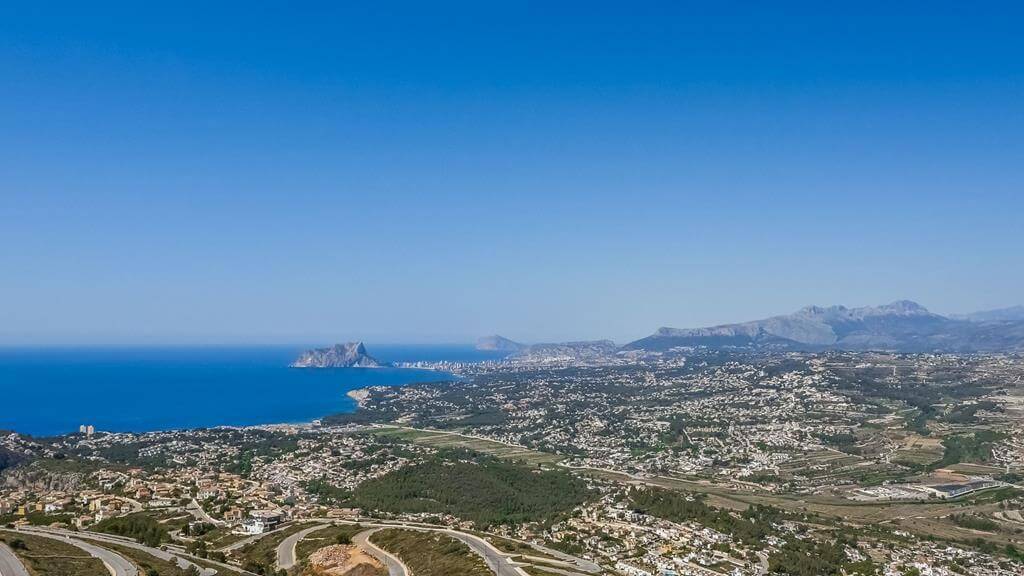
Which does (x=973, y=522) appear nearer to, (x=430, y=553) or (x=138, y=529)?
(x=430, y=553)

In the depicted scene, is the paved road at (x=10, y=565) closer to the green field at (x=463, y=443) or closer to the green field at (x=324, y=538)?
the green field at (x=324, y=538)

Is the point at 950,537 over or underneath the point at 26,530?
underneath

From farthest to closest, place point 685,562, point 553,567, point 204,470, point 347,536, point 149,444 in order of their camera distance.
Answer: point 149,444 → point 204,470 → point 347,536 → point 685,562 → point 553,567

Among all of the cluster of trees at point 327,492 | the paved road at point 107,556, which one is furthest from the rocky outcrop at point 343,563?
the cluster of trees at point 327,492

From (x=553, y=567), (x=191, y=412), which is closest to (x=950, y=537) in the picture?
(x=553, y=567)

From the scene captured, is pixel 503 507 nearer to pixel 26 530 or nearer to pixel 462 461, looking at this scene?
pixel 462 461
